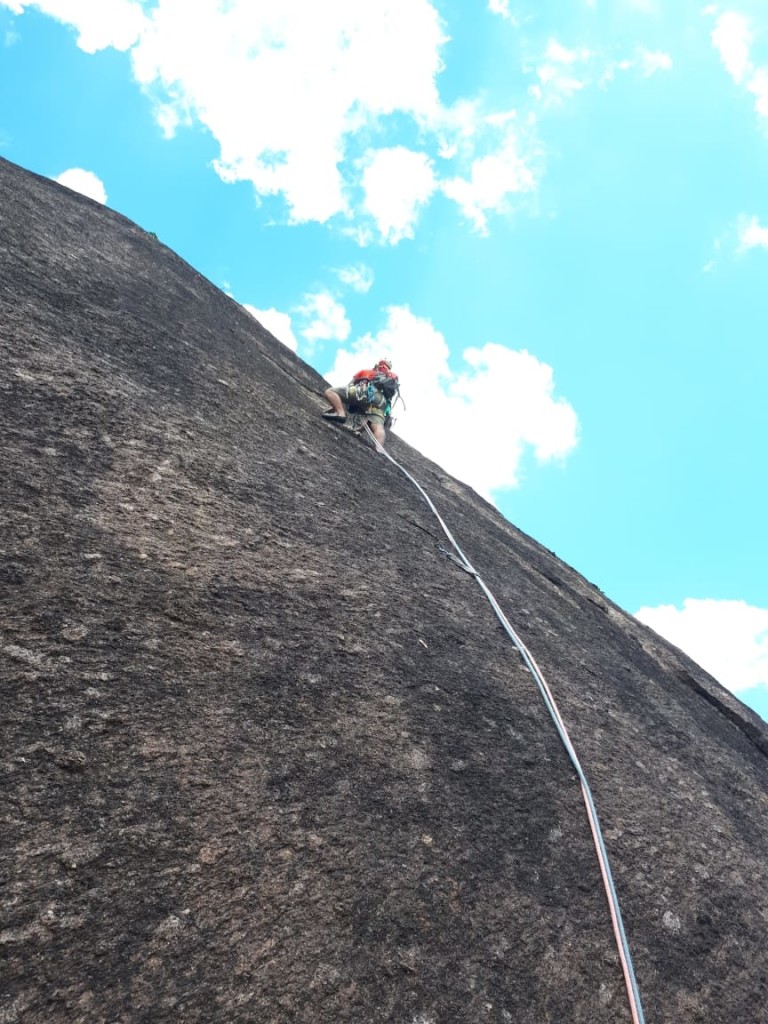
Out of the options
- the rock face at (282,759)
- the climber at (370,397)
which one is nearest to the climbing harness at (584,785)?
the rock face at (282,759)

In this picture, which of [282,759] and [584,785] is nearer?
[282,759]

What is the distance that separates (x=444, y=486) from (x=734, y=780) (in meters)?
5.09

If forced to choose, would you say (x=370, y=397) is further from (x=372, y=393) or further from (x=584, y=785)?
(x=584, y=785)

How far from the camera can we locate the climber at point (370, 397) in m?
9.28

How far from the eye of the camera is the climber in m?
9.28

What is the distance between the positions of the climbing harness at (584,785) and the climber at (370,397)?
2254 mm

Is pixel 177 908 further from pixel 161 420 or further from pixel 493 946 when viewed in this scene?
pixel 161 420

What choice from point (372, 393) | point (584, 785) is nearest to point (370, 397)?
point (372, 393)

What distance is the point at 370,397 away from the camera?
9562mm

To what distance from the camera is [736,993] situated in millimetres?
3854

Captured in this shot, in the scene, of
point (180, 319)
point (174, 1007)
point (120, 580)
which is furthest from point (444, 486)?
point (174, 1007)

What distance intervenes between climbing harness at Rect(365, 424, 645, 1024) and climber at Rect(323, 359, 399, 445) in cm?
225

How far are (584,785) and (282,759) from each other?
2.06 meters

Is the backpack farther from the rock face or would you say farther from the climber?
the rock face
